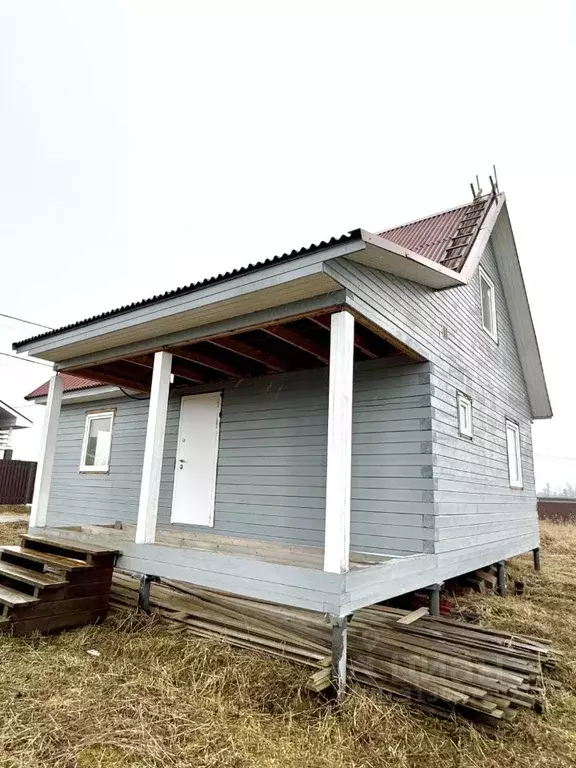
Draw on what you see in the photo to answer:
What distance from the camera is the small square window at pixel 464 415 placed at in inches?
233

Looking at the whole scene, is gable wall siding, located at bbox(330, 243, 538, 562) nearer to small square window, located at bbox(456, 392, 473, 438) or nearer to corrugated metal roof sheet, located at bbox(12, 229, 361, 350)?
small square window, located at bbox(456, 392, 473, 438)

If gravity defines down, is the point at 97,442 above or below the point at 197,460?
above

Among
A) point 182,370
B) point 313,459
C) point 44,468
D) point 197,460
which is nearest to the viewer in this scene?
point 313,459

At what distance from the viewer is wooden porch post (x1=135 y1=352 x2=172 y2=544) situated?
15.0ft

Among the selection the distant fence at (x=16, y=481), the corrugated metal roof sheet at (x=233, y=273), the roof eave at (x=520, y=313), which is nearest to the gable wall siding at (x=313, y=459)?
the corrugated metal roof sheet at (x=233, y=273)

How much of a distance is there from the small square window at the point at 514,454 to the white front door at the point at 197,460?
16.8 ft

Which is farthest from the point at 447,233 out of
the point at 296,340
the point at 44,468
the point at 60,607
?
the point at 60,607

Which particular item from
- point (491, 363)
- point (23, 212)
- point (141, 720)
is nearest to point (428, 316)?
point (491, 363)

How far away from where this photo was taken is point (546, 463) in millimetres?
62625

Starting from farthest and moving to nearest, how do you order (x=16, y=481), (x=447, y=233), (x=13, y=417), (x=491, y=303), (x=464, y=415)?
(x=13, y=417), (x=16, y=481), (x=491, y=303), (x=447, y=233), (x=464, y=415)

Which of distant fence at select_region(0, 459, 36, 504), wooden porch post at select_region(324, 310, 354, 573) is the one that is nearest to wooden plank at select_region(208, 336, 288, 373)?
wooden porch post at select_region(324, 310, 354, 573)

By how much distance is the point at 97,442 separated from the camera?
905cm

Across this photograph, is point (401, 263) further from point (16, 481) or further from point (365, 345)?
point (16, 481)

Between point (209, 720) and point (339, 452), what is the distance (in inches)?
71.8
